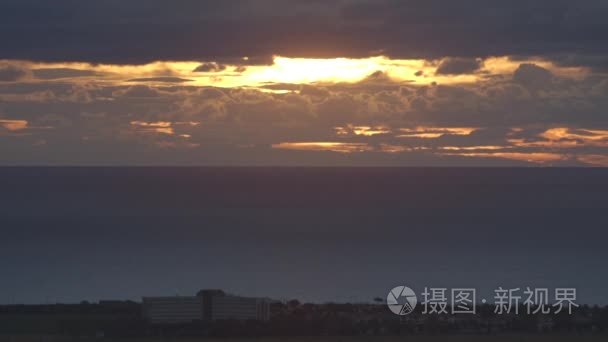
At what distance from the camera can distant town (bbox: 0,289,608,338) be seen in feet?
102

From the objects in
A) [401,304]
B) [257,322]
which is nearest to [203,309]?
[257,322]

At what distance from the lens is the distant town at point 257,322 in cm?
3108

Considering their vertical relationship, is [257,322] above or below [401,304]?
below

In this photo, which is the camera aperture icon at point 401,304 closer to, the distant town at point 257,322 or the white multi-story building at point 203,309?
the distant town at point 257,322

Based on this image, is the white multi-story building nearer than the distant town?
No

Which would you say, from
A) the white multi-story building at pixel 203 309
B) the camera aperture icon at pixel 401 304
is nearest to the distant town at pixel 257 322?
the white multi-story building at pixel 203 309

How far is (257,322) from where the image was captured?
31.5 meters

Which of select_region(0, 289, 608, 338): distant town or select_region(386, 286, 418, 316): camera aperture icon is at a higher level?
select_region(386, 286, 418, 316): camera aperture icon

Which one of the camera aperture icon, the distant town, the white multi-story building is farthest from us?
the camera aperture icon

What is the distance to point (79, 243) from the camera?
2975 inches

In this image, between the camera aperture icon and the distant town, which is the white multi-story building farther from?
the camera aperture icon

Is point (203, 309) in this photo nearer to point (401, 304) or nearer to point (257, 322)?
point (257, 322)

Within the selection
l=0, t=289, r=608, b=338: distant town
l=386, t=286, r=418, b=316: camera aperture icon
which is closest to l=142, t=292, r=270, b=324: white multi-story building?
l=0, t=289, r=608, b=338: distant town

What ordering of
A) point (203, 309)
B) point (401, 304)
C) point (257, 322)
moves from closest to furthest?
point (257, 322) < point (203, 309) < point (401, 304)
